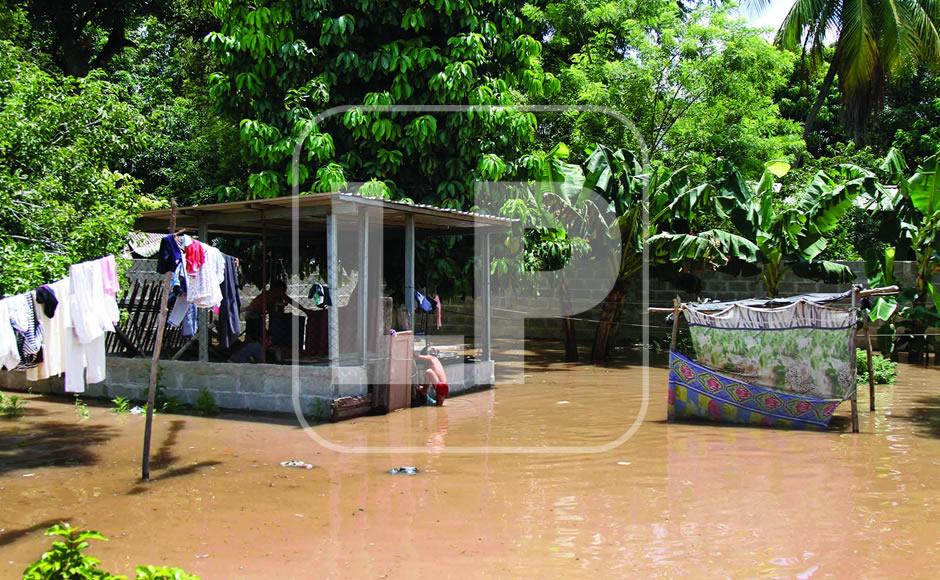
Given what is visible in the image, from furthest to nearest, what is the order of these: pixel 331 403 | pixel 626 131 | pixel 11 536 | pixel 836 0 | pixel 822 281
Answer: pixel 836 0
pixel 626 131
pixel 822 281
pixel 331 403
pixel 11 536

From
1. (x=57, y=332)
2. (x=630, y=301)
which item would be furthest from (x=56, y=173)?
(x=630, y=301)

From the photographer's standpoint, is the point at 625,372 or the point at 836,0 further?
the point at 836,0

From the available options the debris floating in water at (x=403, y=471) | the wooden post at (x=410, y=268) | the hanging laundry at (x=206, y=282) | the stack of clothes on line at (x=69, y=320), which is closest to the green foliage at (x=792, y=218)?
the wooden post at (x=410, y=268)

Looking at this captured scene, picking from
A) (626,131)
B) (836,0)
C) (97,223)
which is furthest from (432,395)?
(836,0)

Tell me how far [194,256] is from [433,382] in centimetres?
430

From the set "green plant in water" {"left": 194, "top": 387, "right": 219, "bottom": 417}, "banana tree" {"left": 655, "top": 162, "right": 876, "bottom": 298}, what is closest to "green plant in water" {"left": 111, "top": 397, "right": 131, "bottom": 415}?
"green plant in water" {"left": 194, "top": 387, "right": 219, "bottom": 417}

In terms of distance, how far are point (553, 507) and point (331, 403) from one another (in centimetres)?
419

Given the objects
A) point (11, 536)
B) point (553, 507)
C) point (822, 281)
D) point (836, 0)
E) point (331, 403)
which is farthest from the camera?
point (836, 0)

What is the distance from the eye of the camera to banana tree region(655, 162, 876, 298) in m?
14.9

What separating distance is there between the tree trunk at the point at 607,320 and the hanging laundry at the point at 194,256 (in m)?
10.2

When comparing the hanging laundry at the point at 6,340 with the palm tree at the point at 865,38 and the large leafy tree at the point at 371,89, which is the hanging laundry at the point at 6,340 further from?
the palm tree at the point at 865,38

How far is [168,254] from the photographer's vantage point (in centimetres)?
775

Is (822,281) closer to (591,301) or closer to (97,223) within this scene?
(591,301)

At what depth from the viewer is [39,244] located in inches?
310
